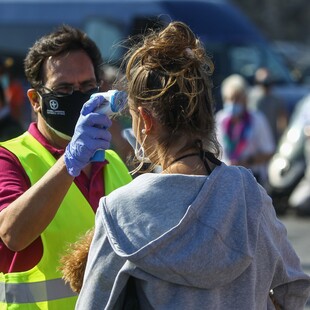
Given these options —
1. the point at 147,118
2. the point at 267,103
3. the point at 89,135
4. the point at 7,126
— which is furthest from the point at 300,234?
the point at 147,118

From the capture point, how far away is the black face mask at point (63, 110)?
3.40 metres

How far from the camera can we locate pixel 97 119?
2877 millimetres

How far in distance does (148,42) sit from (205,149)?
0.32 m

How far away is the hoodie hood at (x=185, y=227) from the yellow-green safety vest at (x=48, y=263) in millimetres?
607

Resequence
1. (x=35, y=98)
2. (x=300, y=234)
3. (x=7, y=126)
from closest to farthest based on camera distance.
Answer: (x=35, y=98) → (x=7, y=126) → (x=300, y=234)

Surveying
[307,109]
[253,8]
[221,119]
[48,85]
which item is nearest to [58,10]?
[307,109]

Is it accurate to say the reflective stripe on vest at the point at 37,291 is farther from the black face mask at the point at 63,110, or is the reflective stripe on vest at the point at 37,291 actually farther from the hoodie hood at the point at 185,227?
the hoodie hood at the point at 185,227

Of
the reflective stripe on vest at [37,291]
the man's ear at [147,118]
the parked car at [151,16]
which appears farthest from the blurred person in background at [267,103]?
the man's ear at [147,118]

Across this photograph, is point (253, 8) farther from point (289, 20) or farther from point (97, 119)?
point (97, 119)

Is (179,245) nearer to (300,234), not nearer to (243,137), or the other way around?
(243,137)

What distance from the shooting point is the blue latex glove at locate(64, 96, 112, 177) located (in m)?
2.89

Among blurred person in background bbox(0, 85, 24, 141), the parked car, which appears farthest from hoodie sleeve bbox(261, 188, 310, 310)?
the parked car

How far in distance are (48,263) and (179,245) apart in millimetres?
740

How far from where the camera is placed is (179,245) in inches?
103
